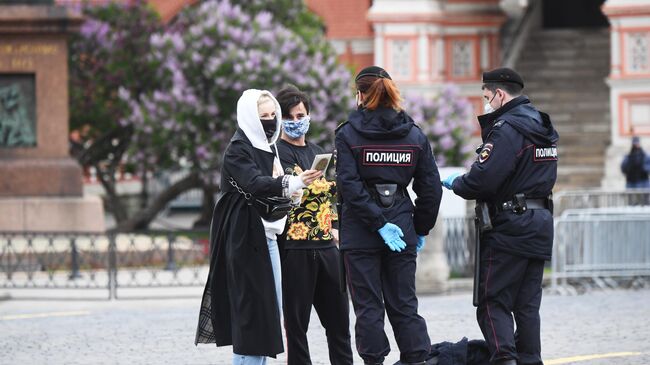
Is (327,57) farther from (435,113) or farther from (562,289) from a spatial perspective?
(562,289)

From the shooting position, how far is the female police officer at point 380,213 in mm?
10461

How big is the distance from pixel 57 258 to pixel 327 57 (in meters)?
11.4

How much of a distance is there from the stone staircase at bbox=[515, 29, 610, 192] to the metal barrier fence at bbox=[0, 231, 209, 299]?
39.7ft

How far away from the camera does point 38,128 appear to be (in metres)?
22.9

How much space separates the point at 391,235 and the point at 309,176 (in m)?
0.66

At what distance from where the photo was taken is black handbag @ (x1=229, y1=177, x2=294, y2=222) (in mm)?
10383

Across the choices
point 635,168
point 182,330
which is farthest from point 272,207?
point 635,168

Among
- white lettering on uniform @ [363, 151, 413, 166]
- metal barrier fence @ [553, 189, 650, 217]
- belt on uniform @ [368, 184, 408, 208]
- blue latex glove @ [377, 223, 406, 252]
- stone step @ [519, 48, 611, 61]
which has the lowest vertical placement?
metal barrier fence @ [553, 189, 650, 217]

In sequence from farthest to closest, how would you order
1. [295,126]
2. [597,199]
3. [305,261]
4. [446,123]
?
[446,123] < [597,199] < [295,126] < [305,261]

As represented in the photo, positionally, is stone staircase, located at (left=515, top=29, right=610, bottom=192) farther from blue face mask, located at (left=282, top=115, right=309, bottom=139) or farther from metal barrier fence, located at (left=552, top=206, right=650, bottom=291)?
blue face mask, located at (left=282, top=115, right=309, bottom=139)

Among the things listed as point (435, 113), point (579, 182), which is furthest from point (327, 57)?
point (579, 182)

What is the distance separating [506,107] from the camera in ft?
35.2

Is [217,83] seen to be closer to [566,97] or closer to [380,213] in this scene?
[566,97]

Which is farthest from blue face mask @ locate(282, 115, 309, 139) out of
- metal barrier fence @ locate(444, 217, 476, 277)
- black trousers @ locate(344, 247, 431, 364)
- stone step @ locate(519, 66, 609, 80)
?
stone step @ locate(519, 66, 609, 80)
